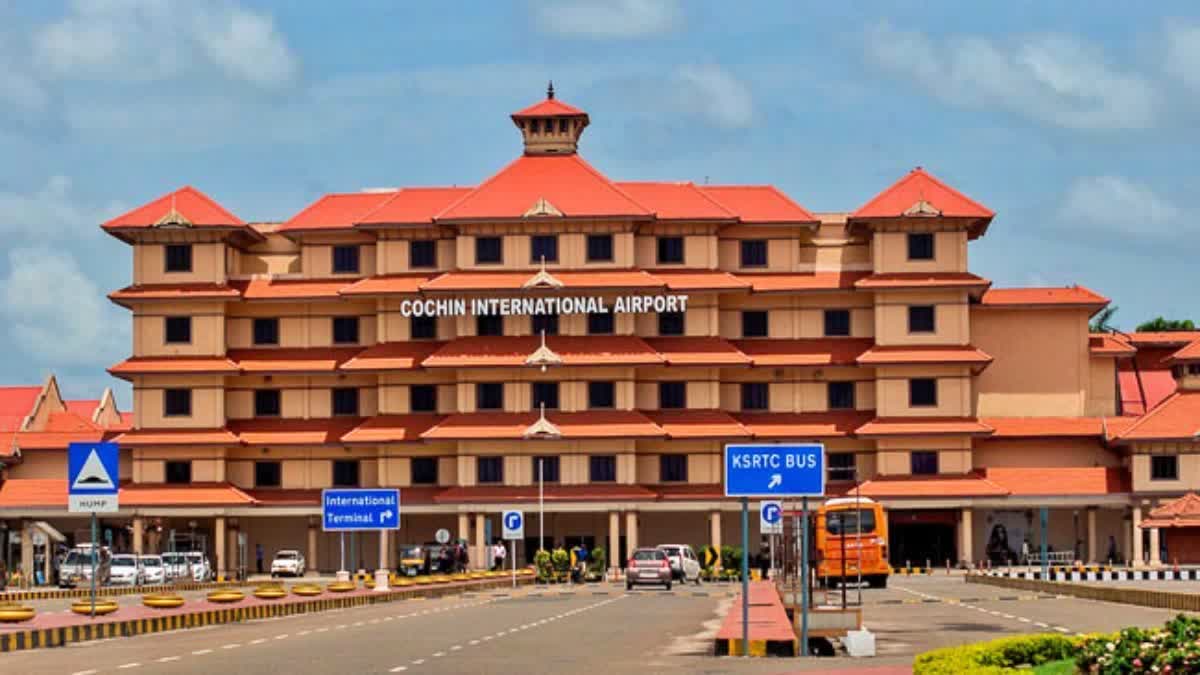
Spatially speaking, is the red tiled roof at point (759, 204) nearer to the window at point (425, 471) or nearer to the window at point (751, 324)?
the window at point (751, 324)

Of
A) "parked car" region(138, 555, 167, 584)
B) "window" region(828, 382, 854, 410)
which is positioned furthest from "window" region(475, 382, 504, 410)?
"parked car" region(138, 555, 167, 584)

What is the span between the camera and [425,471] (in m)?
104

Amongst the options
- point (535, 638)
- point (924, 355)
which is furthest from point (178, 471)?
point (535, 638)

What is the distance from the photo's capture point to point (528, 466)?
3976 inches

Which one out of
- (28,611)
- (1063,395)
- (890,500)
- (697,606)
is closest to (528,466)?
(890,500)

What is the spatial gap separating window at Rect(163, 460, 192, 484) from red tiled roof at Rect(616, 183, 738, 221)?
2631 cm

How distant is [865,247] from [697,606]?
5299 cm

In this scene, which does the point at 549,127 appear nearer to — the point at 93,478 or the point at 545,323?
the point at 545,323

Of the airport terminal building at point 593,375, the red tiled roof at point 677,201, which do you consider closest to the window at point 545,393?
the airport terminal building at point 593,375

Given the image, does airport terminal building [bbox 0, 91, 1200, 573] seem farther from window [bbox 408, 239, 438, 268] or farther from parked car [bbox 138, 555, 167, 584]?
parked car [bbox 138, 555, 167, 584]

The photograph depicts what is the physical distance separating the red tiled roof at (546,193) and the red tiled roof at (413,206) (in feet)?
7.55

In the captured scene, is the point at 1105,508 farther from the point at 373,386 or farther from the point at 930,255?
the point at 373,386

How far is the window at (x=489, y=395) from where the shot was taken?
336ft

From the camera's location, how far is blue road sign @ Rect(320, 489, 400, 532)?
66.1 m
